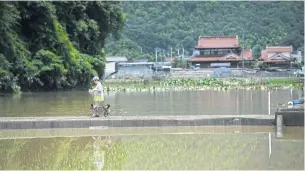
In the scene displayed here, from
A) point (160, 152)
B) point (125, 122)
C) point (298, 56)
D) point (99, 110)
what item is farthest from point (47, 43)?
point (298, 56)

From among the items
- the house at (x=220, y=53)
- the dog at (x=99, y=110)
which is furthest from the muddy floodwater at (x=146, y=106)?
the house at (x=220, y=53)

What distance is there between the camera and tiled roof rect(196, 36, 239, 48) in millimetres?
66250

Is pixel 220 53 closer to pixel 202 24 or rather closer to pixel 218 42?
pixel 218 42

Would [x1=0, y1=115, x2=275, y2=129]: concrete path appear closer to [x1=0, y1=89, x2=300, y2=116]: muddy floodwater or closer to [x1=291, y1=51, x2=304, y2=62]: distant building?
[x1=0, y1=89, x2=300, y2=116]: muddy floodwater

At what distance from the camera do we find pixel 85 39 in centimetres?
3838

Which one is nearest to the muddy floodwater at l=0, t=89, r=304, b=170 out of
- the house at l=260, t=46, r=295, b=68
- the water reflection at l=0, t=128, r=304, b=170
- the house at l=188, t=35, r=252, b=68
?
the water reflection at l=0, t=128, r=304, b=170

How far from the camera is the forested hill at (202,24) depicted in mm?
85312

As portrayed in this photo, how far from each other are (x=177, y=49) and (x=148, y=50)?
5646mm

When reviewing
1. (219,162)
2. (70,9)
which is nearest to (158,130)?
(219,162)

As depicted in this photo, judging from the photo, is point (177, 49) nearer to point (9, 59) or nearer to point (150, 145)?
point (9, 59)

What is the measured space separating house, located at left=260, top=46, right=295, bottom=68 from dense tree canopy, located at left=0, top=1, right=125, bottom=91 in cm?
3456

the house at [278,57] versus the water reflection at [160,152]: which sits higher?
the house at [278,57]

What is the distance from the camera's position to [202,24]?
96.2 metres

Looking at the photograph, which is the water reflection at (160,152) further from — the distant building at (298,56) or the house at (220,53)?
the distant building at (298,56)
